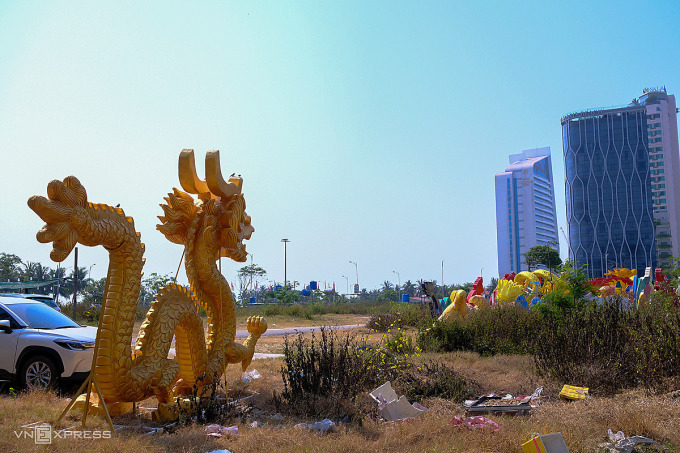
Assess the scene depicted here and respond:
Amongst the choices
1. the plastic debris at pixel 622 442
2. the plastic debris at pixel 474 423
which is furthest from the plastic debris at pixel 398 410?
the plastic debris at pixel 622 442

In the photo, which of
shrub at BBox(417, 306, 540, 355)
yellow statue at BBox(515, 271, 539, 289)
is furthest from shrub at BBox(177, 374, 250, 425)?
yellow statue at BBox(515, 271, 539, 289)

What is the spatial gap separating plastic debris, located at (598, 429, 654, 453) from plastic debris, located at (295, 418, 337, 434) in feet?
8.27

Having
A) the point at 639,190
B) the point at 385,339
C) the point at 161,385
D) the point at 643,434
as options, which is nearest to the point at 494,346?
the point at 385,339

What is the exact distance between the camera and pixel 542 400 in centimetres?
659

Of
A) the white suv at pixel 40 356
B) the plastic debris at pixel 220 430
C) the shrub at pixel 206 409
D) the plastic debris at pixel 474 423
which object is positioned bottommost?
the plastic debris at pixel 474 423

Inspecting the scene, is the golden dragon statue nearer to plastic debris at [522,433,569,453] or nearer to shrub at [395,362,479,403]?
shrub at [395,362,479,403]

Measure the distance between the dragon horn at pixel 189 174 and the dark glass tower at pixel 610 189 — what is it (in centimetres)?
7378

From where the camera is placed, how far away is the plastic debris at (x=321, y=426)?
5.04 metres

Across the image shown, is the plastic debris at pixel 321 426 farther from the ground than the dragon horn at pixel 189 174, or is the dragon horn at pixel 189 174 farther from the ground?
the dragon horn at pixel 189 174

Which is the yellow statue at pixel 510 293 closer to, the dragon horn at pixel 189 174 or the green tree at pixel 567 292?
the green tree at pixel 567 292

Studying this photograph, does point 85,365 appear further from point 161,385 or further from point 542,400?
point 542,400

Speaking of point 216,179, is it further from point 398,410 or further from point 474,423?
point 474,423

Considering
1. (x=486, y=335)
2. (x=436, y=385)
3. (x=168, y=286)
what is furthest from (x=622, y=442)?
(x=486, y=335)

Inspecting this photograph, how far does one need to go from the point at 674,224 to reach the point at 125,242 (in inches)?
3431
